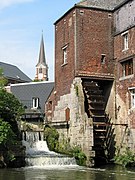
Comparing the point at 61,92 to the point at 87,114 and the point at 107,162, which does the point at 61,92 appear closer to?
the point at 87,114

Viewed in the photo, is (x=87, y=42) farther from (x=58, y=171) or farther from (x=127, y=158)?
(x=58, y=171)

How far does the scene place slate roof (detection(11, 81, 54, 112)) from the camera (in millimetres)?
45031

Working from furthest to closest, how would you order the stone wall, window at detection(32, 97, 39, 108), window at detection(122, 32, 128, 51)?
window at detection(32, 97, 39, 108), window at detection(122, 32, 128, 51), the stone wall

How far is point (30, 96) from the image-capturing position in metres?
45.8

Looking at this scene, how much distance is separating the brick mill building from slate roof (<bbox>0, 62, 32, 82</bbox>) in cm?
4556

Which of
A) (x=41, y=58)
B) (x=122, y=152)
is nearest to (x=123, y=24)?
(x=122, y=152)

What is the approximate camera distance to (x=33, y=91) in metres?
46.4

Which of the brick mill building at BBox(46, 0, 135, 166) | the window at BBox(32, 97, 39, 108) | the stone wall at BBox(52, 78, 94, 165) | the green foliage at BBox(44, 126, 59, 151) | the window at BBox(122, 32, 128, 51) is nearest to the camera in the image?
the stone wall at BBox(52, 78, 94, 165)

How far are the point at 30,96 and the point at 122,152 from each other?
71.9 ft

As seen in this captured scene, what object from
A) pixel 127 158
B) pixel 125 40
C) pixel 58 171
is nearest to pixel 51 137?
pixel 127 158

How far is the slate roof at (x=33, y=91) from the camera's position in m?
45.0

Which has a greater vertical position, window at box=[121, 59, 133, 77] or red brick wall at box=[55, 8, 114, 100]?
red brick wall at box=[55, 8, 114, 100]

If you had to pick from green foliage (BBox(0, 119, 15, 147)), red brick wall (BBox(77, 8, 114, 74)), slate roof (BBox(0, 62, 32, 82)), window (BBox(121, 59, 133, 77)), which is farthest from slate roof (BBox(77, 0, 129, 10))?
slate roof (BBox(0, 62, 32, 82))

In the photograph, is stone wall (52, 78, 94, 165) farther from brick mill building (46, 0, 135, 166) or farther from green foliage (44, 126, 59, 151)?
green foliage (44, 126, 59, 151)
